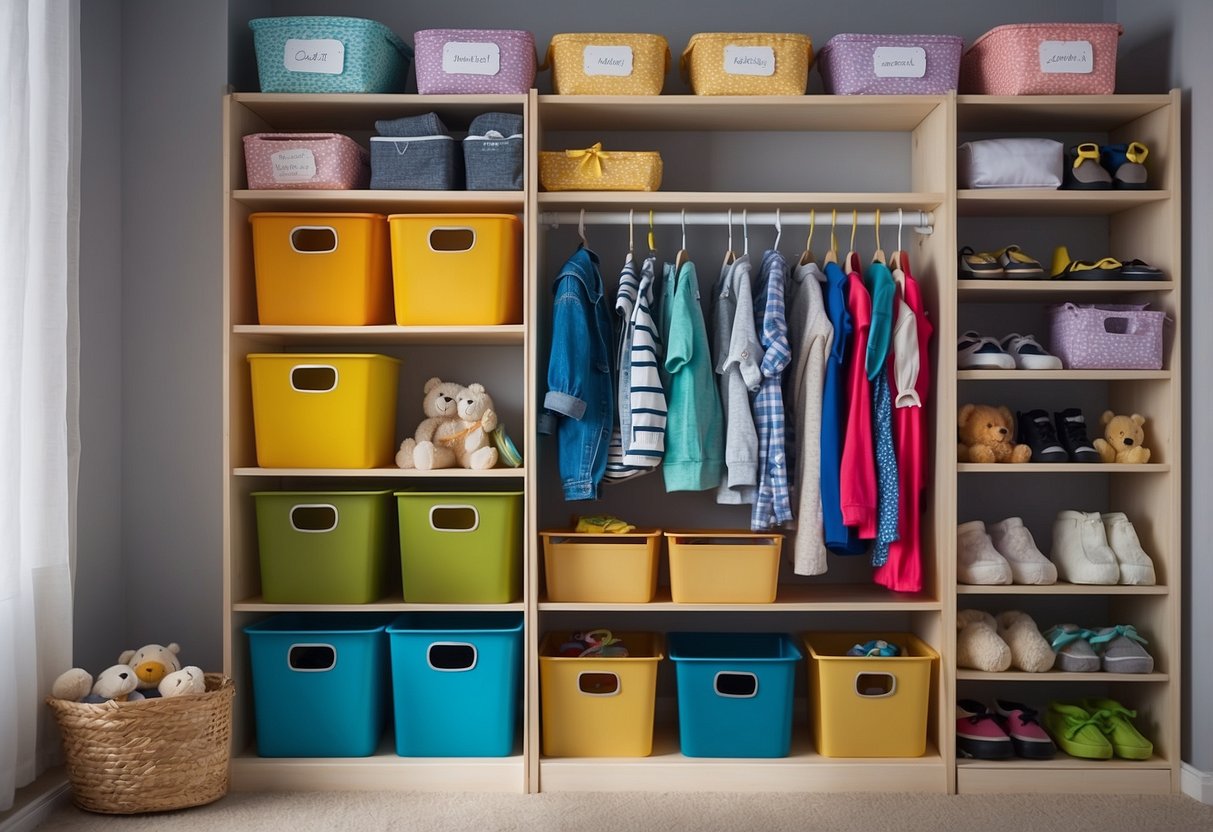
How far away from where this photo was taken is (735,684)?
9.85 ft

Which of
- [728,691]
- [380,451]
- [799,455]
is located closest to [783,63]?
[799,455]

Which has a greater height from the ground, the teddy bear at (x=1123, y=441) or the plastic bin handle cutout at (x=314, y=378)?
the plastic bin handle cutout at (x=314, y=378)

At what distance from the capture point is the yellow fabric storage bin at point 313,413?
9.56 ft

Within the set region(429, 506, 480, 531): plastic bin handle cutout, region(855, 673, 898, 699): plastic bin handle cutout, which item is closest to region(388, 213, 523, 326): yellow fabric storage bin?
region(429, 506, 480, 531): plastic bin handle cutout

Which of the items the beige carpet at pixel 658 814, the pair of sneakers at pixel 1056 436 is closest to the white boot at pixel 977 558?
the pair of sneakers at pixel 1056 436

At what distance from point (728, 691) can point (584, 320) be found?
1.14 metres

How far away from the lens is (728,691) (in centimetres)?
300

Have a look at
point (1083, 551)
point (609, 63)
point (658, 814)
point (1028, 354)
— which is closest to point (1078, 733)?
point (1083, 551)

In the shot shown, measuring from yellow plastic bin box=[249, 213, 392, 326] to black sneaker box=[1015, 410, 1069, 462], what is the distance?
6.39 ft

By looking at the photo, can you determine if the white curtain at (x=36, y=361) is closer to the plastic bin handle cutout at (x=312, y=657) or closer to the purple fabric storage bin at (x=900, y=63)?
the plastic bin handle cutout at (x=312, y=657)

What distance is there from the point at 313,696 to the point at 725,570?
1.20 meters

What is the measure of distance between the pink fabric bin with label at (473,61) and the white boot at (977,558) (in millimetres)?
1790

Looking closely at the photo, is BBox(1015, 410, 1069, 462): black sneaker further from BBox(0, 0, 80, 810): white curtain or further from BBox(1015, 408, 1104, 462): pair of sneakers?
BBox(0, 0, 80, 810): white curtain

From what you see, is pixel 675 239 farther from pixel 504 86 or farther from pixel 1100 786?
pixel 1100 786
